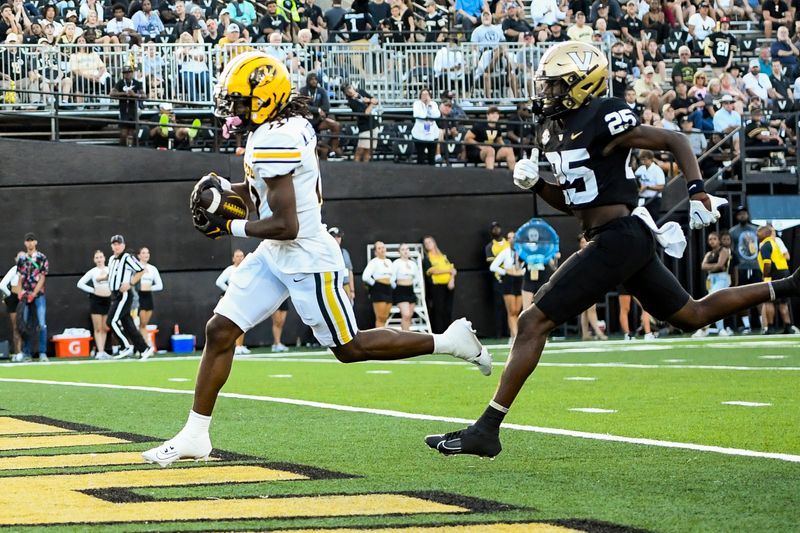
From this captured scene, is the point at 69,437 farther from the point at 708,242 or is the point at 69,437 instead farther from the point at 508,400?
the point at 708,242

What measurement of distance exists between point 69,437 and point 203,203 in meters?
2.05

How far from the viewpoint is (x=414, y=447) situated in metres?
7.62

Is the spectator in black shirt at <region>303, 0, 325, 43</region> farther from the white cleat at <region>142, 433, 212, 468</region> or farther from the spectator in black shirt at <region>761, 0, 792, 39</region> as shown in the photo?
the white cleat at <region>142, 433, 212, 468</region>

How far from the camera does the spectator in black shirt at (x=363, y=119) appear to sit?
24.6 meters

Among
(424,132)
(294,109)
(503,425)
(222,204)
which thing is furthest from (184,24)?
(222,204)

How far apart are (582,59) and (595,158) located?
515 millimetres

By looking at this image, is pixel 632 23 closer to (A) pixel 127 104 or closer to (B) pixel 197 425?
(A) pixel 127 104

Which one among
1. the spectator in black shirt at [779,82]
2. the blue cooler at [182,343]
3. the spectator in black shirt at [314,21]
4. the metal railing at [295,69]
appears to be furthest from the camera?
the spectator in black shirt at [779,82]

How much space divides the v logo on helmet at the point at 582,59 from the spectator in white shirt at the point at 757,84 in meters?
20.8

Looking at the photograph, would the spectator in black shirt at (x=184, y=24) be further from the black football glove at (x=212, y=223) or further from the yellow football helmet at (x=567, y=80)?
the yellow football helmet at (x=567, y=80)

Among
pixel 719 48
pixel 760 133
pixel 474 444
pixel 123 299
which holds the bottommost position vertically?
pixel 123 299

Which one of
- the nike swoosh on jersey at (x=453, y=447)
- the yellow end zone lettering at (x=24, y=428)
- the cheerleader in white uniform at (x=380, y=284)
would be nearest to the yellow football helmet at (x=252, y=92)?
the nike swoosh on jersey at (x=453, y=447)

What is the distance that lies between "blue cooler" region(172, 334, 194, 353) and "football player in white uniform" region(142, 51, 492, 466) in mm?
15722

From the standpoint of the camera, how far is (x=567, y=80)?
7.12 metres
